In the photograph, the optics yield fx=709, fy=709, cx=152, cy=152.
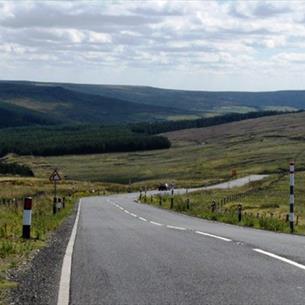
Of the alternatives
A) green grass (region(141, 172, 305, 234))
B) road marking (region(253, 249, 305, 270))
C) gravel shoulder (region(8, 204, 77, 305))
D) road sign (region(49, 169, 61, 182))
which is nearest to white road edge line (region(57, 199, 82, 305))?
gravel shoulder (region(8, 204, 77, 305))

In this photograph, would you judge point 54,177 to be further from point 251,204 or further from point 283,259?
point 251,204

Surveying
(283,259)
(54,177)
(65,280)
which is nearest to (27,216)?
(65,280)

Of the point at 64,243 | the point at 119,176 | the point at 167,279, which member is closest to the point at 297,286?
the point at 167,279

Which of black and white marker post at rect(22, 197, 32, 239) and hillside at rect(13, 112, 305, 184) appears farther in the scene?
hillside at rect(13, 112, 305, 184)

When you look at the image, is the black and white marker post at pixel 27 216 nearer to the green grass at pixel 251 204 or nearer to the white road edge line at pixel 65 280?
the white road edge line at pixel 65 280

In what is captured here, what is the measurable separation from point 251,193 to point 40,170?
324 ft

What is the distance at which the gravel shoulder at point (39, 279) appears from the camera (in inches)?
323

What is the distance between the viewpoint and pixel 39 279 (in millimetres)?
9703

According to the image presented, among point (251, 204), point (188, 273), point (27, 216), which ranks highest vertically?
point (27, 216)

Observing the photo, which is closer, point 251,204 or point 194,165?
point 251,204

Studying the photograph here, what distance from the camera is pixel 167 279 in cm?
941

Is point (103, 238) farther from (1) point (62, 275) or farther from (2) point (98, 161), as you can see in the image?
(2) point (98, 161)

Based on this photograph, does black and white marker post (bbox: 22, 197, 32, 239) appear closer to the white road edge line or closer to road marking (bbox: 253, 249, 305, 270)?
the white road edge line

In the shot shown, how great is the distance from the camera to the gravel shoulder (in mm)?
8195
